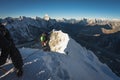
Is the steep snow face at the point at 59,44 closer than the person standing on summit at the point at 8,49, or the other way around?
the person standing on summit at the point at 8,49

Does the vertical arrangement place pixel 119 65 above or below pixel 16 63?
below

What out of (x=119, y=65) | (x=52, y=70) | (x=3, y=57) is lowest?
(x=119, y=65)

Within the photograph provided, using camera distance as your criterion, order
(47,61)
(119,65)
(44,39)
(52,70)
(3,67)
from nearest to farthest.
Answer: (3,67), (52,70), (47,61), (44,39), (119,65)

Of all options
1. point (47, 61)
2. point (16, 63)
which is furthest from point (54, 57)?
point (16, 63)

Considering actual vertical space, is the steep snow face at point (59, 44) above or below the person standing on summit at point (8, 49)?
below

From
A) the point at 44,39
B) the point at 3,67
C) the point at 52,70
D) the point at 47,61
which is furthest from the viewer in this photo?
the point at 44,39

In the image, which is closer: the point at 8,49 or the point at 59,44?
the point at 8,49

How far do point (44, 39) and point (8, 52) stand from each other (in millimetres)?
12155

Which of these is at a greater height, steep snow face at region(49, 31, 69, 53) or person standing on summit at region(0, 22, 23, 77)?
person standing on summit at region(0, 22, 23, 77)

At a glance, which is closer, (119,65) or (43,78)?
(43,78)

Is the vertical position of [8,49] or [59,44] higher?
[8,49]

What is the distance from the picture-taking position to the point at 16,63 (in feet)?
40.7

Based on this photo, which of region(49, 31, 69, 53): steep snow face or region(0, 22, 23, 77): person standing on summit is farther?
region(49, 31, 69, 53): steep snow face

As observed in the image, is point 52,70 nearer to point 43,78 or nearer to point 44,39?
point 43,78
